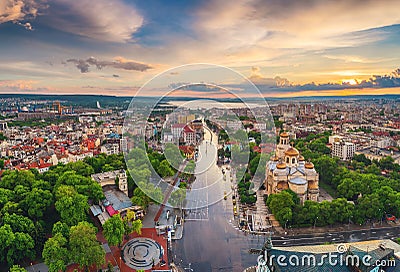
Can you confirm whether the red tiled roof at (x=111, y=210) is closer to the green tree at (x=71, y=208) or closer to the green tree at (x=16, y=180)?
A: the green tree at (x=71, y=208)

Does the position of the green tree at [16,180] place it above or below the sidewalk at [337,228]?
above

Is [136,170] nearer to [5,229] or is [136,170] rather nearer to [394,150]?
[5,229]

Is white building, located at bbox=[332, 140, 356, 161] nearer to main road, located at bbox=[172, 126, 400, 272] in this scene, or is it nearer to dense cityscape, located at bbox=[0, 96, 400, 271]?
dense cityscape, located at bbox=[0, 96, 400, 271]

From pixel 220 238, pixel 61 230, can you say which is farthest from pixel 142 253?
pixel 220 238

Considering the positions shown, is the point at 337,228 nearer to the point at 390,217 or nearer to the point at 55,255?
the point at 390,217

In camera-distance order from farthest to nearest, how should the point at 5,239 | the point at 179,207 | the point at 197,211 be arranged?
1. the point at 197,211
2. the point at 179,207
3. the point at 5,239

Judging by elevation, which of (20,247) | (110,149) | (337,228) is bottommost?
(337,228)

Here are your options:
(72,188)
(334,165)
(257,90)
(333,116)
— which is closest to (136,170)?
(72,188)

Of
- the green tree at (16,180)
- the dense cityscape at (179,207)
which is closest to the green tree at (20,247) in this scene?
the dense cityscape at (179,207)
